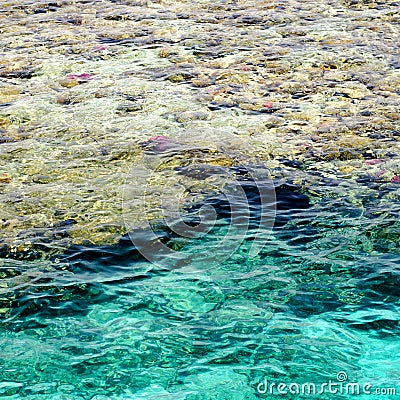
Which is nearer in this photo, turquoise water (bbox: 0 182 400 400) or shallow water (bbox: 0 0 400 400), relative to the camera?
turquoise water (bbox: 0 182 400 400)

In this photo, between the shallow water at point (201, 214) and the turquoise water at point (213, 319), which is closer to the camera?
the turquoise water at point (213, 319)

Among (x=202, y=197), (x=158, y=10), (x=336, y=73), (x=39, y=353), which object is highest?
(x=158, y=10)

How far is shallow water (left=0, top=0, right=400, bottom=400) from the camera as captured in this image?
3.33 m

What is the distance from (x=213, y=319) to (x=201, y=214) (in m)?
1.02

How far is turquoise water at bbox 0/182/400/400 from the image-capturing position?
3.22 m

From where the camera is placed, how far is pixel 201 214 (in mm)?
4449

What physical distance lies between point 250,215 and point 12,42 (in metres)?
4.42

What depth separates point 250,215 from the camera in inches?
175

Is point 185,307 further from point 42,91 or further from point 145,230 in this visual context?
point 42,91

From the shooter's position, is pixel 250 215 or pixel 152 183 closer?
pixel 250 215

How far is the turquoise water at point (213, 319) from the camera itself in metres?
3.22

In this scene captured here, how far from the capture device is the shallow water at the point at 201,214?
333 centimetres

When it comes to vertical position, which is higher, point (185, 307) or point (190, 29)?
point (190, 29)

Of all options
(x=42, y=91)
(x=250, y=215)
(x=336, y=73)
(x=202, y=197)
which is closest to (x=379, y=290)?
(x=250, y=215)
